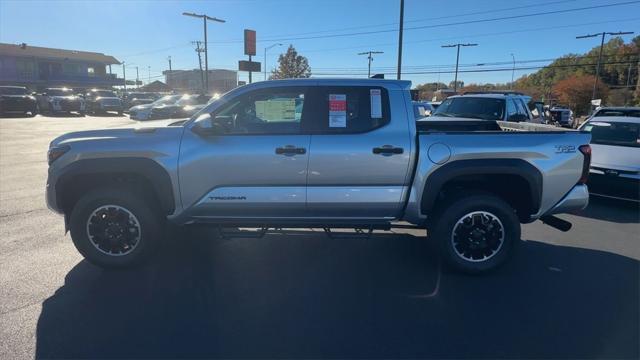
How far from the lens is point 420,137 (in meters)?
4.09

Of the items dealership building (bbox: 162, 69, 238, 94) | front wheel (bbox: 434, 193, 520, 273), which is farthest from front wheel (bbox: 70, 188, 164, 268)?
dealership building (bbox: 162, 69, 238, 94)

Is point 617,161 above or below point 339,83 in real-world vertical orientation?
below

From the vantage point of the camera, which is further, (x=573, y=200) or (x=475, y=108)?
(x=475, y=108)

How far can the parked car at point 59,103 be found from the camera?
29062 mm

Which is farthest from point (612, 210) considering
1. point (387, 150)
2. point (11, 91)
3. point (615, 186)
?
point (11, 91)

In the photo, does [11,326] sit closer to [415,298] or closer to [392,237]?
[415,298]

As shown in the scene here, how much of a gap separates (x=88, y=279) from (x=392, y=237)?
11.6 ft

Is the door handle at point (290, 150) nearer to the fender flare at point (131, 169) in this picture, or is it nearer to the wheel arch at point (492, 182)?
the fender flare at point (131, 169)

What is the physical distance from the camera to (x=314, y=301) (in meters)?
3.67

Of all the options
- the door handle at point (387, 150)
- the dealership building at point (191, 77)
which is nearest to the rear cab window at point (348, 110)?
the door handle at point (387, 150)

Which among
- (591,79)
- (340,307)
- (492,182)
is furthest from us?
(591,79)

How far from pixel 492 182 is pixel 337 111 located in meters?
1.83

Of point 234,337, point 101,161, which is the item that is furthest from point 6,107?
point 234,337

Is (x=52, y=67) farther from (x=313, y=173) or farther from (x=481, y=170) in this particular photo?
(x=481, y=170)
